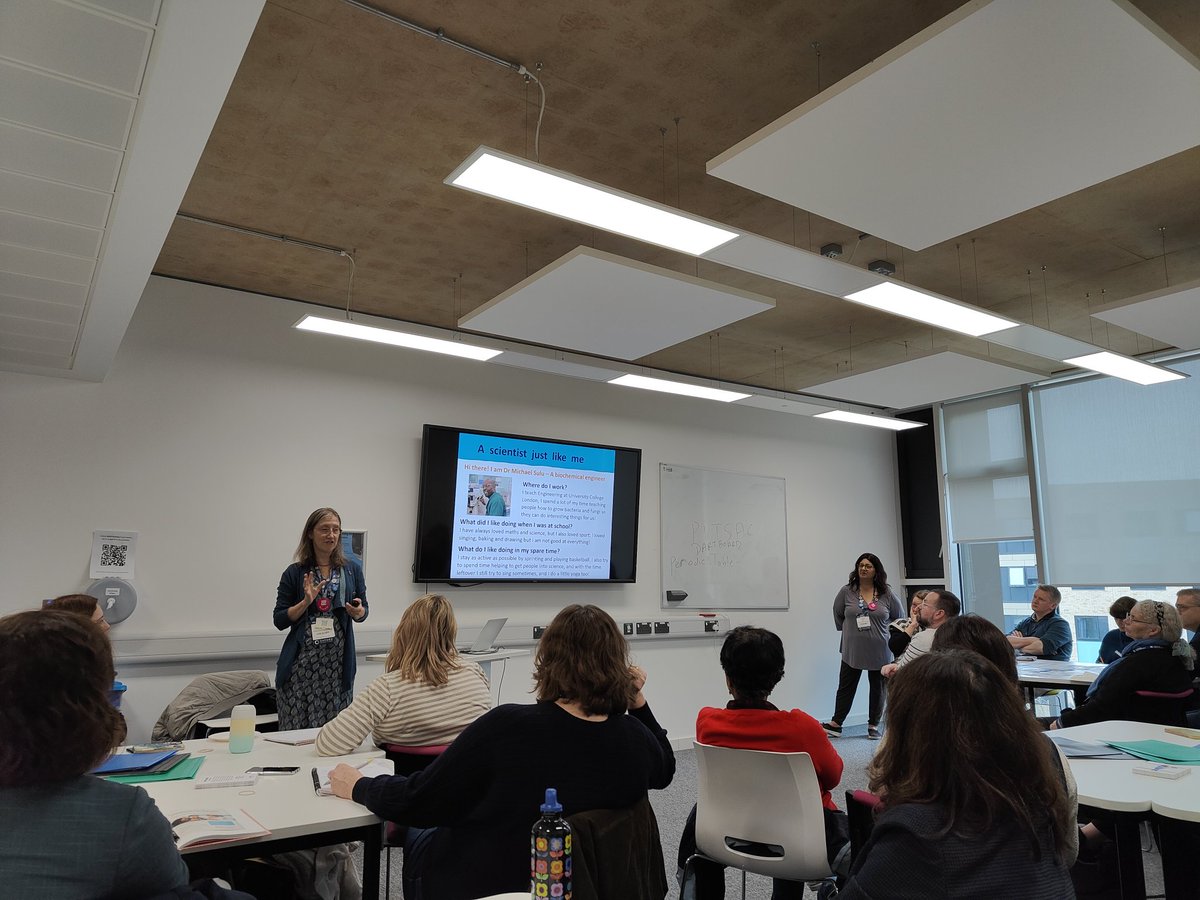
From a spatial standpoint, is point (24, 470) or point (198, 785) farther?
point (24, 470)

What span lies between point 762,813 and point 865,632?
5244 millimetres

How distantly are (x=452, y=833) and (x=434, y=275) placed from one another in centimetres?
383

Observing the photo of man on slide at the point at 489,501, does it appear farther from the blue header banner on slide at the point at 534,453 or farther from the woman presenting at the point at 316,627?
the woman presenting at the point at 316,627

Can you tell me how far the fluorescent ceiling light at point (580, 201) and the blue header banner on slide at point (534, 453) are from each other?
3.04 metres

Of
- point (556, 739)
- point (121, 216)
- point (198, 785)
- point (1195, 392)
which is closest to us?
point (556, 739)

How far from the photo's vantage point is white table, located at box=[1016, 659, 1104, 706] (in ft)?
15.1

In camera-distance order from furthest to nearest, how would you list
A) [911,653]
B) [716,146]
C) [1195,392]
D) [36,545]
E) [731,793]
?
[1195,392] → [36,545] → [911,653] → [716,146] → [731,793]

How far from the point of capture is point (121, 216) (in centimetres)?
269

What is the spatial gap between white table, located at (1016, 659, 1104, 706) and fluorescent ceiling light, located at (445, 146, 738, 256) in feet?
9.65

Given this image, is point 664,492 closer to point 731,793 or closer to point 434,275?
point 434,275

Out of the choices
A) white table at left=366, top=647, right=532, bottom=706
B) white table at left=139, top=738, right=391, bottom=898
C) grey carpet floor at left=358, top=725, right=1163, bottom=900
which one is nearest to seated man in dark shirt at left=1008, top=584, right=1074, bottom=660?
grey carpet floor at left=358, top=725, right=1163, bottom=900

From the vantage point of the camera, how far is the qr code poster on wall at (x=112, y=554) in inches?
187

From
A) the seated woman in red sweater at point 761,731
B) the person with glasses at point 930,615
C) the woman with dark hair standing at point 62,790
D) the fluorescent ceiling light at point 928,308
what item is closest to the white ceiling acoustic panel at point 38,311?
the woman with dark hair standing at point 62,790

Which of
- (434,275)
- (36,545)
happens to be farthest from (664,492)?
(36,545)
